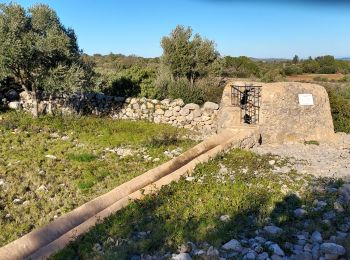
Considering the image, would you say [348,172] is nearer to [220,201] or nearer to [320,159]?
[320,159]

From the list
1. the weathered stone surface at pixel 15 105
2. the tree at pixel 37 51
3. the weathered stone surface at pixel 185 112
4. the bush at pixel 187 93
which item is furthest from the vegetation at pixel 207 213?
the weathered stone surface at pixel 15 105

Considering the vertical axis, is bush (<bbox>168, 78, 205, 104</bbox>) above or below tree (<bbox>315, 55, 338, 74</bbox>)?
below

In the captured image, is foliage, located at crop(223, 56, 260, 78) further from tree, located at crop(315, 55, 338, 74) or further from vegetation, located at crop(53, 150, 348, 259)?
vegetation, located at crop(53, 150, 348, 259)

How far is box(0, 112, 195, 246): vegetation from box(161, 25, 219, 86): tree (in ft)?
36.5

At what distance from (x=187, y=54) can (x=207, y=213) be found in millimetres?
21448

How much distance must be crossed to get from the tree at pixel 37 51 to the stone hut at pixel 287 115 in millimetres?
6945

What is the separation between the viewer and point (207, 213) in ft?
23.9

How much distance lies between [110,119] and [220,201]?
11.0 m

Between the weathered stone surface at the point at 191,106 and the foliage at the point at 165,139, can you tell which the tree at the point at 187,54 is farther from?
the foliage at the point at 165,139

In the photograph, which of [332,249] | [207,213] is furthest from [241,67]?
[332,249]

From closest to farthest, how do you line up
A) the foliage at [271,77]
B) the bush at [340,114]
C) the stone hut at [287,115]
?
the stone hut at [287,115] < the bush at [340,114] < the foliage at [271,77]

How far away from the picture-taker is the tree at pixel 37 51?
15.0m

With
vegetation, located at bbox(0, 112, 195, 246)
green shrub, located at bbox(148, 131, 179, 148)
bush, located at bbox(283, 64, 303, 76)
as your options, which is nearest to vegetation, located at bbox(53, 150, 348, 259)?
vegetation, located at bbox(0, 112, 195, 246)

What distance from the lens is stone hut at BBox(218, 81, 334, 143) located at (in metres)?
14.0
